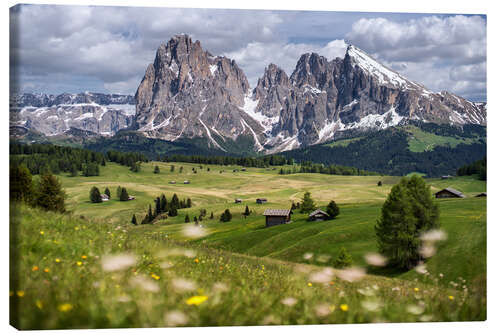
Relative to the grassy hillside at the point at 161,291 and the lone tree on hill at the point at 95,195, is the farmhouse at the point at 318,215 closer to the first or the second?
the lone tree on hill at the point at 95,195

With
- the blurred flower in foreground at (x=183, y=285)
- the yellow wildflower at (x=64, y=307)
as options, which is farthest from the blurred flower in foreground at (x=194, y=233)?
the yellow wildflower at (x=64, y=307)

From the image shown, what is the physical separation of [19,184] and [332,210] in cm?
2283

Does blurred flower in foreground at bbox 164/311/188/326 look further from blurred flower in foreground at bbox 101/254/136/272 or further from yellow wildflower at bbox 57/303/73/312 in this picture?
yellow wildflower at bbox 57/303/73/312

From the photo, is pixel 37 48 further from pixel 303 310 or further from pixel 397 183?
pixel 397 183

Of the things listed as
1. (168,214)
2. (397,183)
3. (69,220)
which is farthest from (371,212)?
(69,220)

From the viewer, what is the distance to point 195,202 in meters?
28.1

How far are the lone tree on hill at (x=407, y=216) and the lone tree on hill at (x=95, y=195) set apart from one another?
13801 millimetres

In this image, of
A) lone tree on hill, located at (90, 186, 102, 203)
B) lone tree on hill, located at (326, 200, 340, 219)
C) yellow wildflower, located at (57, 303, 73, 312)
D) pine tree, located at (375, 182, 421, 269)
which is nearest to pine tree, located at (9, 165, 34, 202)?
yellow wildflower, located at (57, 303, 73, 312)

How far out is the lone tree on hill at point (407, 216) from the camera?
53.7 ft

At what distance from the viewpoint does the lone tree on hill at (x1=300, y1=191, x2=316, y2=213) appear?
84.8 ft

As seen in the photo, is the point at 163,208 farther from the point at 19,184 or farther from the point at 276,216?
the point at 19,184

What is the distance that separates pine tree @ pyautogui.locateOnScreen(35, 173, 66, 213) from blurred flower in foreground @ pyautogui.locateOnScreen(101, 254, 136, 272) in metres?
6.60

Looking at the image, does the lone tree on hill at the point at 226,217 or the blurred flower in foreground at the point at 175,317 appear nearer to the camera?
the blurred flower in foreground at the point at 175,317

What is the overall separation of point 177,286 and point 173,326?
3.37 ft
